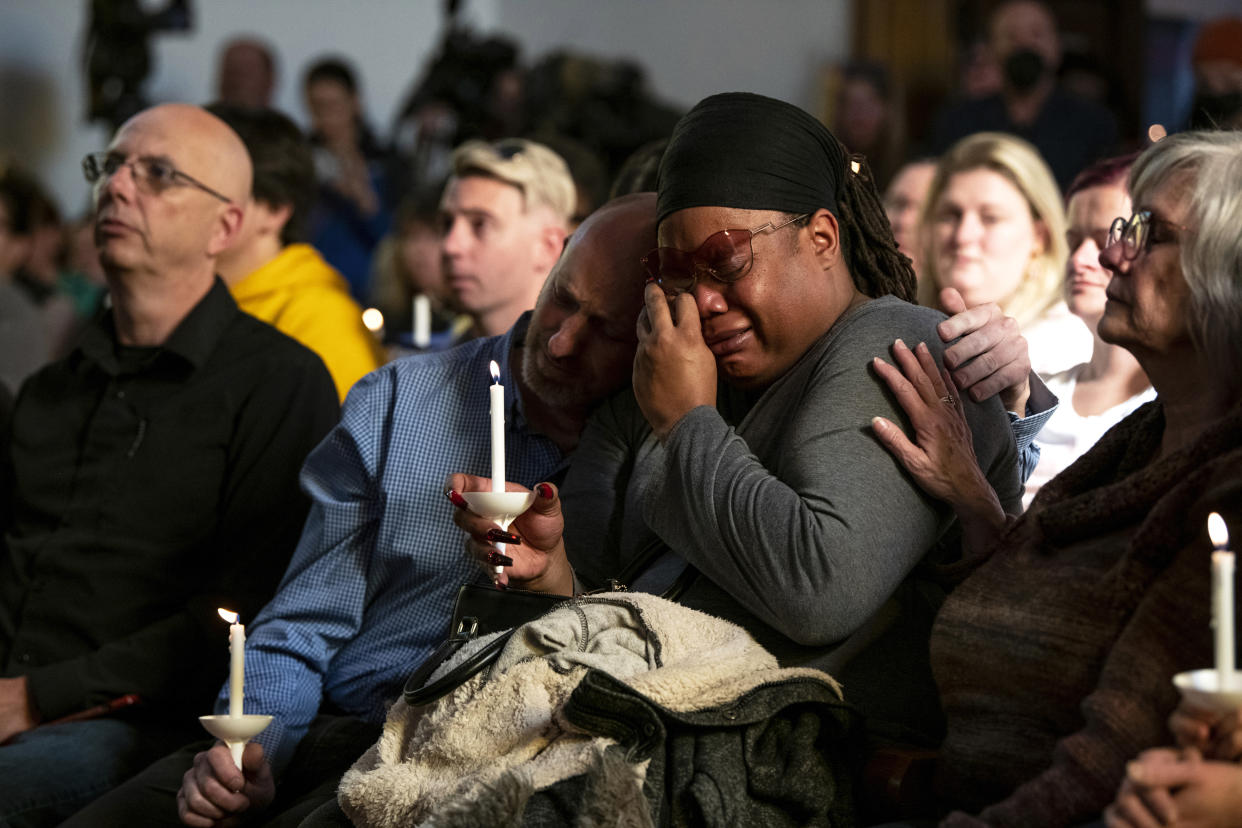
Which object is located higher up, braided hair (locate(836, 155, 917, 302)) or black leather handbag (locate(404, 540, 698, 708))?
braided hair (locate(836, 155, 917, 302))

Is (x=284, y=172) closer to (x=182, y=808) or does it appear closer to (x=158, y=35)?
(x=182, y=808)

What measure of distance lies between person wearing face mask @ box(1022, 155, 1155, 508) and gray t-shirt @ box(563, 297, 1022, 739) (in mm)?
873

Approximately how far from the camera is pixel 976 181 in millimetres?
3506

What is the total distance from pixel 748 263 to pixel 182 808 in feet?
3.61

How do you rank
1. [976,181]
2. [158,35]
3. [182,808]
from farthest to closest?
[158,35], [976,181], [182,808]

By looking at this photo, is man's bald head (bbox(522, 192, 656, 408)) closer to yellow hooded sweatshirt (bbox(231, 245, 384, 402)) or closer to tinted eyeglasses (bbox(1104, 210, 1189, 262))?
tinted eyeglasses (bbox(1104, 210, 1189, 262))

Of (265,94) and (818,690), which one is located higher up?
(265,94)

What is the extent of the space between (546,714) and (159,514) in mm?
1250

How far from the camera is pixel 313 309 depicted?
11.5ft

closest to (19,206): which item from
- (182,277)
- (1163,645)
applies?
(182,277)

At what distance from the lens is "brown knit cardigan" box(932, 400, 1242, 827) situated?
1.45 m

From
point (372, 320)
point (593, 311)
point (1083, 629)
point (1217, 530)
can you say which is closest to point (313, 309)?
point (372, 320)

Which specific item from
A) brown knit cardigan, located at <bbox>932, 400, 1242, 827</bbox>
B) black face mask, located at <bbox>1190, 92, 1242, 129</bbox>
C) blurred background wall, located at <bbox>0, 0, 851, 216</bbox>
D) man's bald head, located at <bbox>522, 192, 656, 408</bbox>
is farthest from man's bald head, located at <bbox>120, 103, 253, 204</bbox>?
blurred background wall, located at <bbox>0, 0, 851, 216</bbox>

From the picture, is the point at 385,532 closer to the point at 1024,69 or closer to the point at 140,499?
the point at 140,499
